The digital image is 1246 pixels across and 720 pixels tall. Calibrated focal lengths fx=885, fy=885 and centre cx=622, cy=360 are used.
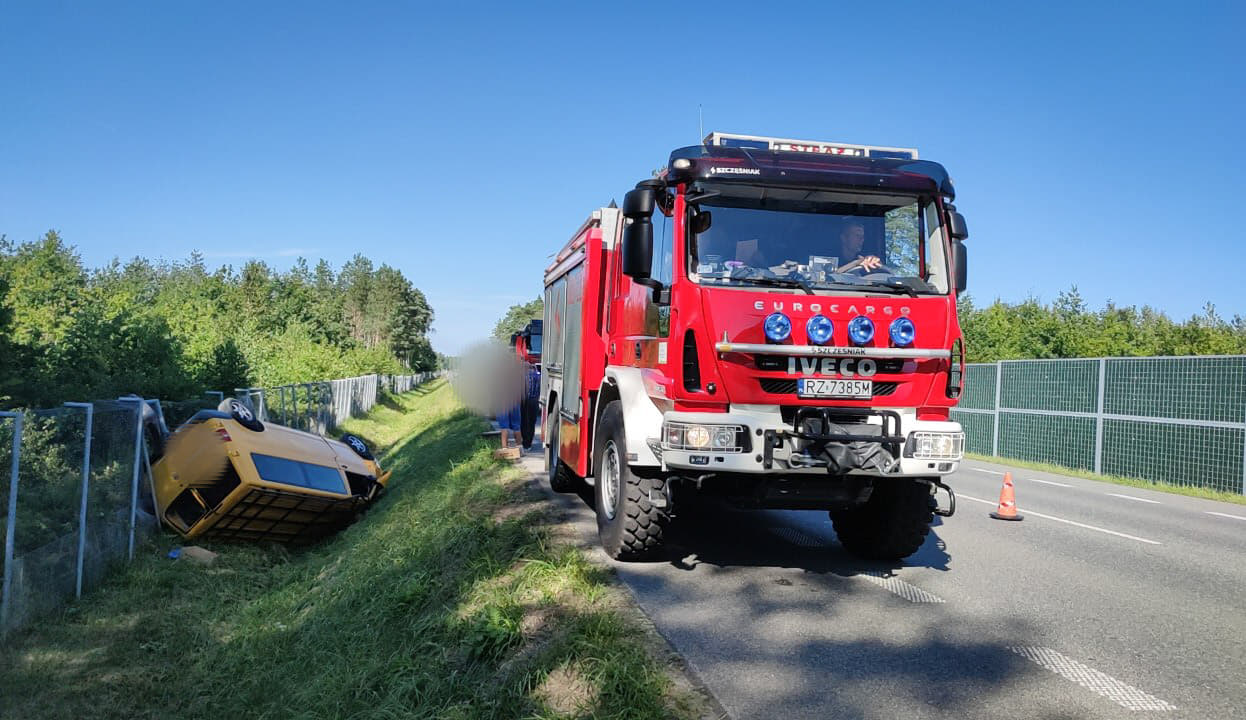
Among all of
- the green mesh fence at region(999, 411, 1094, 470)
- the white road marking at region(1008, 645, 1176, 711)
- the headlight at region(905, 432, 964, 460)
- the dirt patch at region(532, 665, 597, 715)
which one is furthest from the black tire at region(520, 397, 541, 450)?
the white road marking at region(1008, 645, 1176, 711)

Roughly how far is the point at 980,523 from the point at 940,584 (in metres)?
3.55

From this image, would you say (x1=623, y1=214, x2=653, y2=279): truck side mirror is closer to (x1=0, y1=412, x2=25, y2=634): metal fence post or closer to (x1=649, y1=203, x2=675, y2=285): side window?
(x1=649, y1=203, x2=675, y2=285): side window

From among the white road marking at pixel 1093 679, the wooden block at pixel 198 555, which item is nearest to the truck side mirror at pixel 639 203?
the white road marking at pixel 1093 679

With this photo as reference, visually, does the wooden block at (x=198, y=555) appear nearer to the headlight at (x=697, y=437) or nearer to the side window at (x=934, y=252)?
the headlight at (x=697, y=437)

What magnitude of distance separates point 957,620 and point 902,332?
1921 millimetres

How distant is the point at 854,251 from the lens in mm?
6562

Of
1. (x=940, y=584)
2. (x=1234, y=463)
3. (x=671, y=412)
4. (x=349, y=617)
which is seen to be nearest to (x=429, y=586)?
(x=349, y=617)

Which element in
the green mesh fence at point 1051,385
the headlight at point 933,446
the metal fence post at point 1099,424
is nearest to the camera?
the headlight at point 933,446

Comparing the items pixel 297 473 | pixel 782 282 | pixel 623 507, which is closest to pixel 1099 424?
pixel 782 282

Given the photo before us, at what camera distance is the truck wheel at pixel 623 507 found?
6.56 meters

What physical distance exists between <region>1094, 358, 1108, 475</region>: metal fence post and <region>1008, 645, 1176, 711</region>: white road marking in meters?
15.3

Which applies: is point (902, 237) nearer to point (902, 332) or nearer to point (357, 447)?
point (902, 332)

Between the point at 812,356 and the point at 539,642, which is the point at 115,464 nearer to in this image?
the point at 539,642

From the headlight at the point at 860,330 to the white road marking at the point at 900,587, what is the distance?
1.82 m
